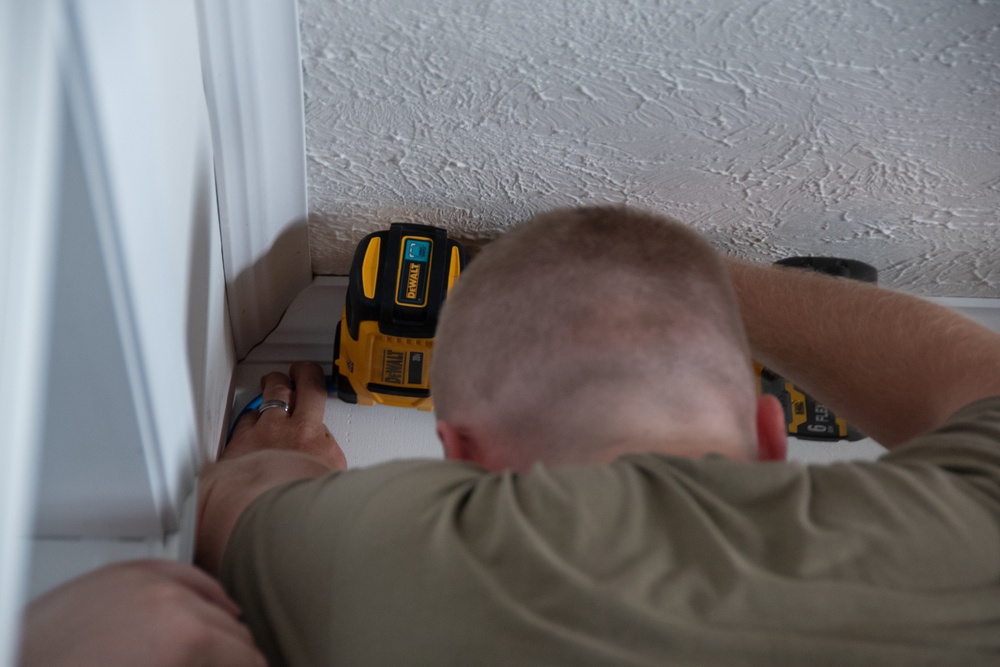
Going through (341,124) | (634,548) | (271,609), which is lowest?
(271,609)

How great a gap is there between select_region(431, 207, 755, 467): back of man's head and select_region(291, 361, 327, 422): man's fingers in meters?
0.58

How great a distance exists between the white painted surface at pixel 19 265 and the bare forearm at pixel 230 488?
445mm

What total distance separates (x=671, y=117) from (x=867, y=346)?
384 mm

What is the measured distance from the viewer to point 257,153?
1.03m

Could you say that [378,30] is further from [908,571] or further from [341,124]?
[908,571]

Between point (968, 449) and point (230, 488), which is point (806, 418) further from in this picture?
point (230, 488)

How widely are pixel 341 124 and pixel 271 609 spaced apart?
62 centimetres

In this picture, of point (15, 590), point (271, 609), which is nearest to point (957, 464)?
point (271, 609)

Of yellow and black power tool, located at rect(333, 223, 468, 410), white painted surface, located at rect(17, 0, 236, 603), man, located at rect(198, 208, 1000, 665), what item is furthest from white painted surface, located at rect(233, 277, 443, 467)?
man, located at rect(198, 208, 1000, 665)

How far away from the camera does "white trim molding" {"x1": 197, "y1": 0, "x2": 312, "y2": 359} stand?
2.83 feet

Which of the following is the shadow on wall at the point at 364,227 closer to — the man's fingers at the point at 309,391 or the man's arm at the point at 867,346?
the man's fingers at the point at 309,391

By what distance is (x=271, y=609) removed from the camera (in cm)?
63

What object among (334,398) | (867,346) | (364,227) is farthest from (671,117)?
(334,398)

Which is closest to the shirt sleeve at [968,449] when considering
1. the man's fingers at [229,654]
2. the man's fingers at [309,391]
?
the man's fingers at [229,654]
